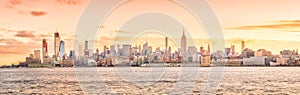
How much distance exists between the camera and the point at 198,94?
84.6 metres

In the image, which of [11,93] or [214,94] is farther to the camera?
[11,93]

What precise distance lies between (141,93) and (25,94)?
20.2m

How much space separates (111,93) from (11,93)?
19.2 m

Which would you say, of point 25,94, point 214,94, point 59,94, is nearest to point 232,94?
point 214,94

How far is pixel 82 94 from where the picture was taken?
280ft

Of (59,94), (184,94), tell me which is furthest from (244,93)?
(59,94)

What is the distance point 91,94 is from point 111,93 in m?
3.42

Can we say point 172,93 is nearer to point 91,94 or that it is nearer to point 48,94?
point 91,94

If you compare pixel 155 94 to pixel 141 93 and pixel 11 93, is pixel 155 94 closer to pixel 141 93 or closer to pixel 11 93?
pixel 141 93

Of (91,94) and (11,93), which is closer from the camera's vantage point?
(91,94)

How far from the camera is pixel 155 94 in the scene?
84.4 m

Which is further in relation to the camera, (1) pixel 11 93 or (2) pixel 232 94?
(1) pixel 11 93

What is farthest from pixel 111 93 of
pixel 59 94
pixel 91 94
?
pixel 59 94

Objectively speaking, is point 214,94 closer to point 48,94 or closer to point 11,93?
point 48,94
